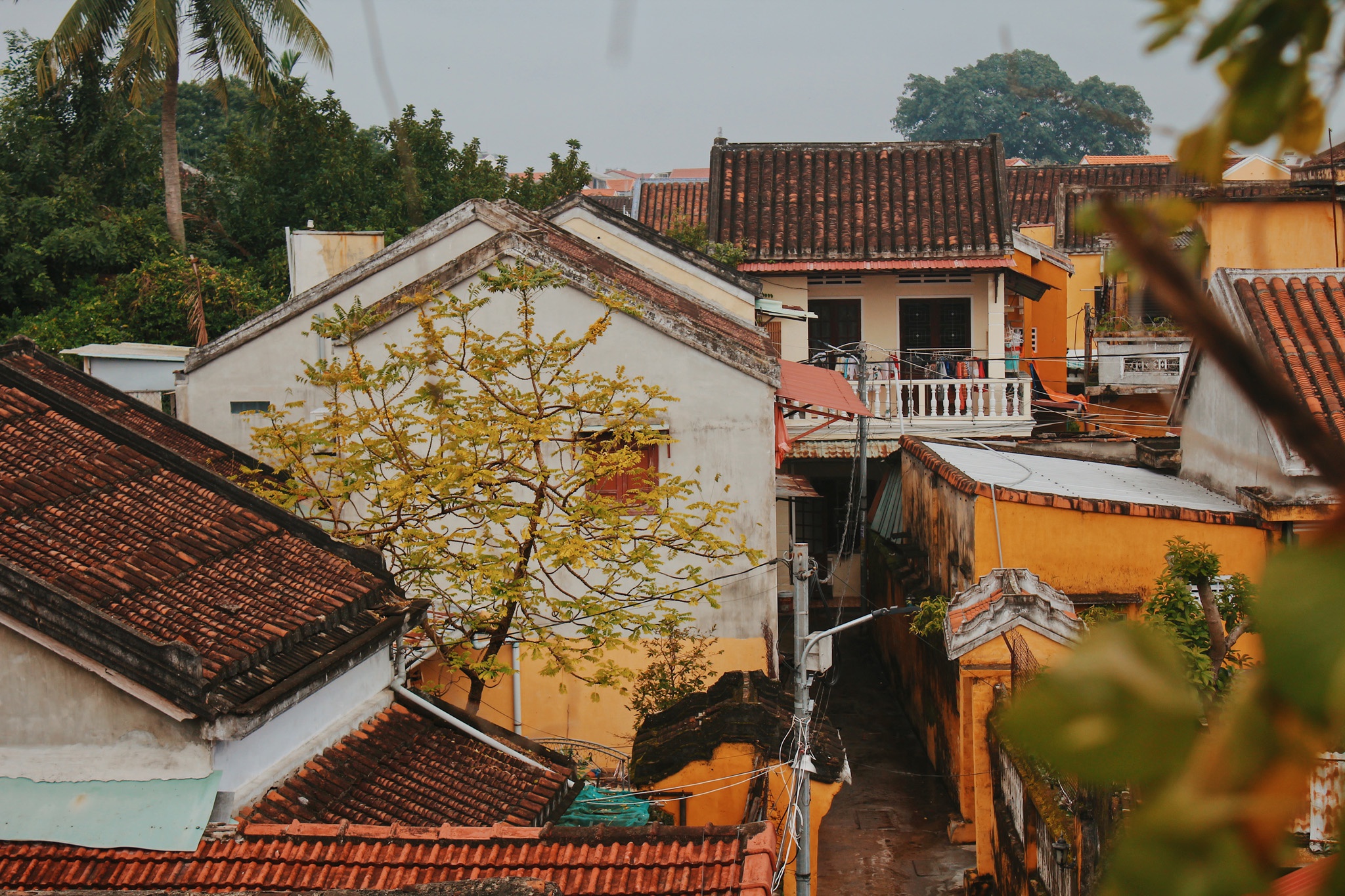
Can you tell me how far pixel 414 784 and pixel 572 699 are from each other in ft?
16.2

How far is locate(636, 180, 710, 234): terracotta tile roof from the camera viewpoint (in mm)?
32656

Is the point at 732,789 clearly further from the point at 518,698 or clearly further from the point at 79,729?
the point at 79,729

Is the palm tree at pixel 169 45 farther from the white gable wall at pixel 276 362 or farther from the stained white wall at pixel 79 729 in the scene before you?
the stained white wall at pixel 79 729

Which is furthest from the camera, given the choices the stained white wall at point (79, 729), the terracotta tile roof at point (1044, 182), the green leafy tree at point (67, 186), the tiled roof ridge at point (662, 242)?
the terracotta tile roof at point (1044, 182)

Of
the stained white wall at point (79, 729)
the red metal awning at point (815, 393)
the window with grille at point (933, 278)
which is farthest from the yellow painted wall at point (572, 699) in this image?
the window with grille at point (933, 278)

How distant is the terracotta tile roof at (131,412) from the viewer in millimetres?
11547

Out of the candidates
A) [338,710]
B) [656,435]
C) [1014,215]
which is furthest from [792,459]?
[1014,215]

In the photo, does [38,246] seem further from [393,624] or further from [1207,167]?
[1207,167]

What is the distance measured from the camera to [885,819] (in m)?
12.5

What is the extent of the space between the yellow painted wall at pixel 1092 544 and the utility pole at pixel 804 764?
2.41m

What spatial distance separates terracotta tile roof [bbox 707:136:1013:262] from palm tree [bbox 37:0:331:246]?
823cm

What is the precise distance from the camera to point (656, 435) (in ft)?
33.8

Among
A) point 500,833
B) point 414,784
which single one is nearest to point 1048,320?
point 414,784

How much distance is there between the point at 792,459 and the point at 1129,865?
18.4 metres
